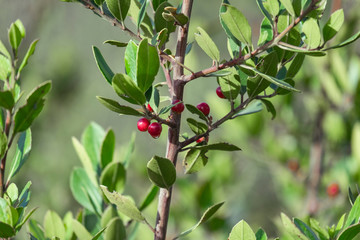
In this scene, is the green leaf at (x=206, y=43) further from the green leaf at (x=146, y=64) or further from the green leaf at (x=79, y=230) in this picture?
the green leaf at (x=79, y=230)

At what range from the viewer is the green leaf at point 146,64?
0.52 metres

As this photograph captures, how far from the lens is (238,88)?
60cm

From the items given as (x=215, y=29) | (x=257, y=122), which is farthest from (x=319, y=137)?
(x=215, y=29)

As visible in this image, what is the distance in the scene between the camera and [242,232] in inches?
21.8

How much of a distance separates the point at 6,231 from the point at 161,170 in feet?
0.53

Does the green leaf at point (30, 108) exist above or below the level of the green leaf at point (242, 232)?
above

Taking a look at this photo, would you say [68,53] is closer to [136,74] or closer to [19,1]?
[19,1]

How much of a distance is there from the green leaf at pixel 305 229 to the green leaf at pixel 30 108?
298 mm

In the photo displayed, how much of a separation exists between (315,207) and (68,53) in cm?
139

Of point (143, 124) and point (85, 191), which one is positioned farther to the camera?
point (85, 191)

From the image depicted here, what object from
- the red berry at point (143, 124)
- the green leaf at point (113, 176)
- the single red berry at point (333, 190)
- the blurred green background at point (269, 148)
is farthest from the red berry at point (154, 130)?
the single red berry at point (333, 190)

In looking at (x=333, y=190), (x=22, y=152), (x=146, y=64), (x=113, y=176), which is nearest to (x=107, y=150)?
(x=113, y=176)

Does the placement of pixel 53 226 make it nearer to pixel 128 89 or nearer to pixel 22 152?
pixel 22 152

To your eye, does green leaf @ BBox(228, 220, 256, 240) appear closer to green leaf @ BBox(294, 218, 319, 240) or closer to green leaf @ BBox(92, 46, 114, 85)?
green leaf @ BBox(294, 218, 319, 240)
